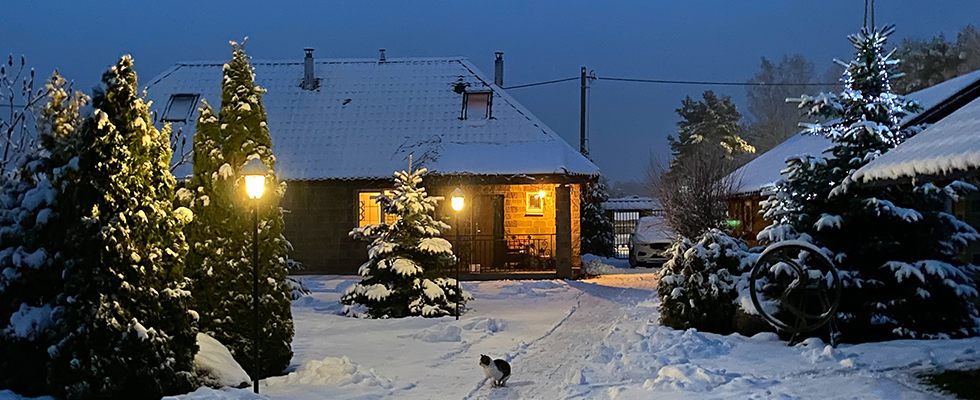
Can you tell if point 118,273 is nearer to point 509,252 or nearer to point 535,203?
point 509,252

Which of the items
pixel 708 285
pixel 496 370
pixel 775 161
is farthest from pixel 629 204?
pixel 496 370

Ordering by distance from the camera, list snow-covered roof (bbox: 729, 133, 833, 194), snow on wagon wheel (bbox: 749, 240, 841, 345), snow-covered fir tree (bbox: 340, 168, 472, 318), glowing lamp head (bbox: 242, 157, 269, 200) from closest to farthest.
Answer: glowing lamp head (bbox: 242, 157, 269, 200), snow on wagon wheel (bbox: 749, 240, 841, 345), snow-covered fir tree (bbox: 340, 168, 472, 318), snow-covered roof (bbox: 729, 133, 833, 194)

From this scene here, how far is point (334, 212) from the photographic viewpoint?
A: 22.4 metres

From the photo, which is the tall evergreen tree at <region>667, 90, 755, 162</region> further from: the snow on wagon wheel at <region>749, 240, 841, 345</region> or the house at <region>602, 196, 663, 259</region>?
the snow on wagon wheel at <region>749, 240, 841, 345</region>

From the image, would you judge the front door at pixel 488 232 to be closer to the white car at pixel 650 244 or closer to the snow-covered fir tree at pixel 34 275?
the white car at pixel 650 244

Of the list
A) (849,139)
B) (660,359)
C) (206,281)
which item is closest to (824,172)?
(849,139)

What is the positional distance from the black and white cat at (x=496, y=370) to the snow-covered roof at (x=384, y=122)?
12543mm

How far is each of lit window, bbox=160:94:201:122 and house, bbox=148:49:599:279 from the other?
1.5 inches

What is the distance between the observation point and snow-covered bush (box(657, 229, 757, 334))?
36.3ft

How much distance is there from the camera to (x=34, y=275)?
22.6ft

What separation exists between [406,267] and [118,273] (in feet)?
23.4

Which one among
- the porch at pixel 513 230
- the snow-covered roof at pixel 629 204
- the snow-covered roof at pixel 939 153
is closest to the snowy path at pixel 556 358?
the snow-covered roof at pixel 939 153

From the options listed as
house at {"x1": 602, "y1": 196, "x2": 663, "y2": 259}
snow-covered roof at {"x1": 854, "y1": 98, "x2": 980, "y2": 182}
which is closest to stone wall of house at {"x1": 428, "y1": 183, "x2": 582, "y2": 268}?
house at {"x1": 602, "y1": 196, "x2": 663, "y2": 259}

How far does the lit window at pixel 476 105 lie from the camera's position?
23.8 m
